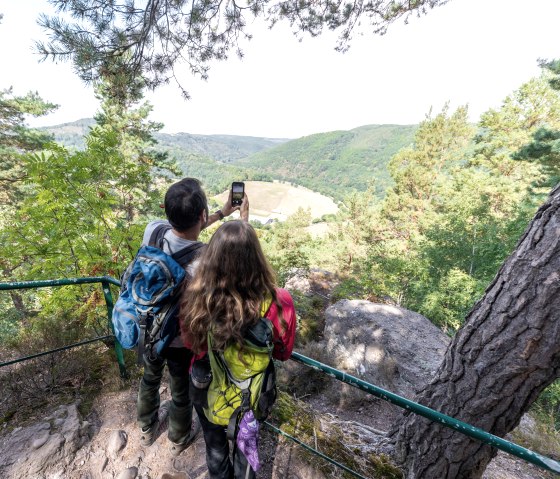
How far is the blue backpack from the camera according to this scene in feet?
4.95

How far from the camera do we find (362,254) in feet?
63.6

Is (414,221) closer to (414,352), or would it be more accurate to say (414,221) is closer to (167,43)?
(414,352)

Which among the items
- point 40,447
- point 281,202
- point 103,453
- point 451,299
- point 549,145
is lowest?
point 281,202

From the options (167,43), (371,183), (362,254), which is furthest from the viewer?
(371,183)

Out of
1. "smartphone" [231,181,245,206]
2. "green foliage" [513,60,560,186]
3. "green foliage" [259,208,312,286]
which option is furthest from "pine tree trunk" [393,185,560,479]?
"green foliage" [513,60,560,186]

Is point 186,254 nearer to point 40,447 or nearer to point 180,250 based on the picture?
point 180,250

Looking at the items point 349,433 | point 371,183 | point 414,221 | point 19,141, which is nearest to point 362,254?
point 414,221

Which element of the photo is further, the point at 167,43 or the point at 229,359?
the point at 167,43

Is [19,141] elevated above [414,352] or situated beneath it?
elevated above

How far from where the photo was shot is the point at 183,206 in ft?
5.44

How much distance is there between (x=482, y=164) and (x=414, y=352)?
56.2 ft

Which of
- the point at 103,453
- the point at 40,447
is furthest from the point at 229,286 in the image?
the point at 40,447

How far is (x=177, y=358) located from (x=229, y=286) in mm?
874

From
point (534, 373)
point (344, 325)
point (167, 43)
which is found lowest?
point (344, 325)
